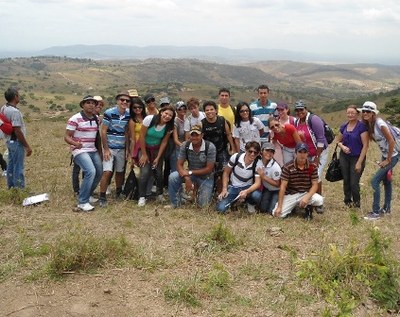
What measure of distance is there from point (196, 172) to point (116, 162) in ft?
4.27

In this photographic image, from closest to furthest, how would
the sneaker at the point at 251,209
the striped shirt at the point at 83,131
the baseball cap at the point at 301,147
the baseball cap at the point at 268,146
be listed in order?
the baseball cap at the point at 301,147, the baseball cap at the point at 268,146, the striped shirt at the point at 83,131, the sneaker at the point at 251,209

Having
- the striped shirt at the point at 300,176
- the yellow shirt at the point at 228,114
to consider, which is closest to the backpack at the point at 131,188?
the yellow shirt at the point at 228,114

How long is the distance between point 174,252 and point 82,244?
101 centimetres

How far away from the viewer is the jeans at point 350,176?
20.6 ft

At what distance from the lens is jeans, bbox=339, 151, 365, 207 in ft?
20.6

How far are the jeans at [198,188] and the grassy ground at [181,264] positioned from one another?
390 mm

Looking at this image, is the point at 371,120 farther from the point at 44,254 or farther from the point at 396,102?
the point at 396,102

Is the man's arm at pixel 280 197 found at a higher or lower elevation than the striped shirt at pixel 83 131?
lower

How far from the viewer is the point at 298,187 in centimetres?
593

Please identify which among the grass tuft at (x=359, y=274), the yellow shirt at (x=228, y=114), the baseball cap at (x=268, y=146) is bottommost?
the grass tuft at (x=359, y=274)

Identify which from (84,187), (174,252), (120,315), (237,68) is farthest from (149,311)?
(237,68)

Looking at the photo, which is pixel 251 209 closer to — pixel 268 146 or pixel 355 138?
pixel 268 146

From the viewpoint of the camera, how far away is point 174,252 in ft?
15.0

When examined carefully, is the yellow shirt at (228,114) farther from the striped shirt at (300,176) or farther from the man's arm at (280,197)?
the man's arm at (280,197)
